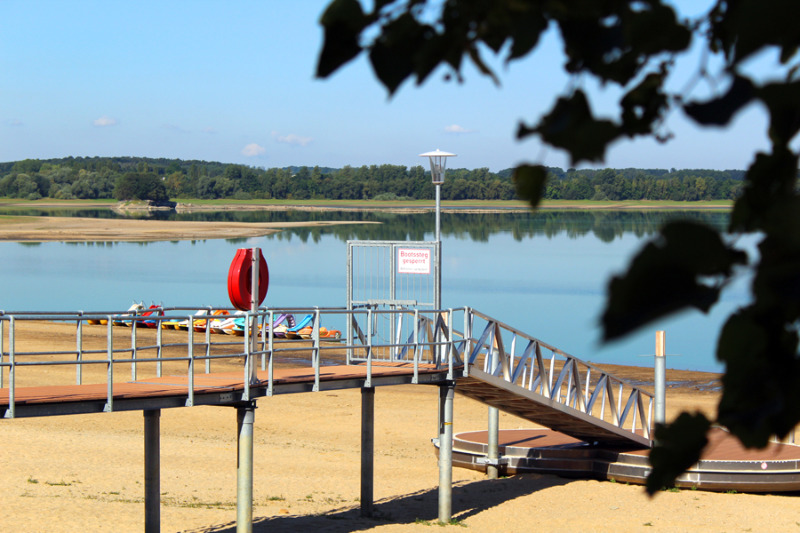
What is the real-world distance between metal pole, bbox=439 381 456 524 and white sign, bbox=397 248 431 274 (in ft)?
5.78

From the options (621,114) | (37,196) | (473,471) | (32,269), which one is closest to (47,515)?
(473,471)

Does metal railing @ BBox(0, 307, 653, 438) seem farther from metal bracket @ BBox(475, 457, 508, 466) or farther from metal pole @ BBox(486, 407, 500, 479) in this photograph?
metal bracket @ BBox(475, 457, 508, 466)

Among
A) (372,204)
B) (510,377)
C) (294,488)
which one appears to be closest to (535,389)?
(510,377)

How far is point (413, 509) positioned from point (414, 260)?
4052 mm

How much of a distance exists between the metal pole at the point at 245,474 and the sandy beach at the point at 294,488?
6.23 feet

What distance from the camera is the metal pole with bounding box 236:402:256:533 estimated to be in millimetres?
11695

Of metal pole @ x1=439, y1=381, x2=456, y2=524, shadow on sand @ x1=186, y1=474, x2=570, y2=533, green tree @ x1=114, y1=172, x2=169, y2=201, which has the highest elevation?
green tree @ x1=114, y1=172, x2=169, y2=201

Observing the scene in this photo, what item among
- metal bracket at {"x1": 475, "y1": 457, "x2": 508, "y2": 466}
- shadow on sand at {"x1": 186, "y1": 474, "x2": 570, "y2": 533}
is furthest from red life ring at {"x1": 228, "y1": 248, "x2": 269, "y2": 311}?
metal bracket at {"x1": 475, "y1": 457, "x2": 508, "y2": 466}

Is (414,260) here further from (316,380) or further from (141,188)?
(141,188)

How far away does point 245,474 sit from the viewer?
38.7 ft

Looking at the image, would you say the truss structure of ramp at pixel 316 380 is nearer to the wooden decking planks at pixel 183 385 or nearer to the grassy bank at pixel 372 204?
the wooden decking planks at pixel 183 385

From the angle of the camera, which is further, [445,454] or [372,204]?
[372,204]

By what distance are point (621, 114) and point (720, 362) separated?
1.75 ft

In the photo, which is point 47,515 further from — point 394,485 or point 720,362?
point 720,362
